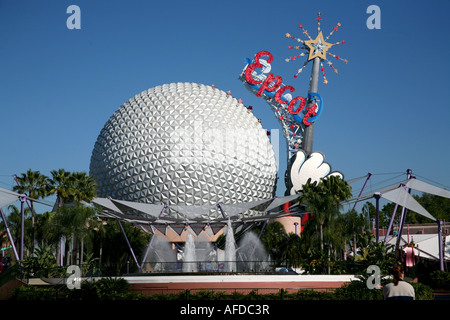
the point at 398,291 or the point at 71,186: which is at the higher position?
the point at 71,186

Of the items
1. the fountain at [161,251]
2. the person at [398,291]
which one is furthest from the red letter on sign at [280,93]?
the person at [398,291]

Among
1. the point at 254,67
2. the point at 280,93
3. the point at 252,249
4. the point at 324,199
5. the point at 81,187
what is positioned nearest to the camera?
the point at 324,199

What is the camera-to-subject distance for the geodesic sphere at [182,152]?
48.4 m

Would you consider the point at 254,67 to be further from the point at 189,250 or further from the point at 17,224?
the point at 17,224

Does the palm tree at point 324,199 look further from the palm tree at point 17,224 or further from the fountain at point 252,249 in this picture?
the palm tree at point 17,224

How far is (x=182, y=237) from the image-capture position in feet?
161

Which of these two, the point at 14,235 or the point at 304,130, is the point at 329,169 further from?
the point at 14,235

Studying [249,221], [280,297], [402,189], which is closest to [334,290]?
[280,297]

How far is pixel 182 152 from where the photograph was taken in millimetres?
48812

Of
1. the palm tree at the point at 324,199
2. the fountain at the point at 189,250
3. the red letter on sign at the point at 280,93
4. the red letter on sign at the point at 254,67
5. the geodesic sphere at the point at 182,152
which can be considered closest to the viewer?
the palm tree at the point at 324,199

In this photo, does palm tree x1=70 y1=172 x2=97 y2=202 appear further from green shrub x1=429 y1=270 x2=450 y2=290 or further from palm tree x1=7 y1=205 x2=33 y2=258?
green shrub x1=429 y1=270 x2=450 y2=290

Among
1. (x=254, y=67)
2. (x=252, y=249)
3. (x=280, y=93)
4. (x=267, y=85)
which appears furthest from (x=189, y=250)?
(x=254, y=67)

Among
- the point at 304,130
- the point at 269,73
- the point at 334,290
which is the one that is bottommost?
the point at 334,290
